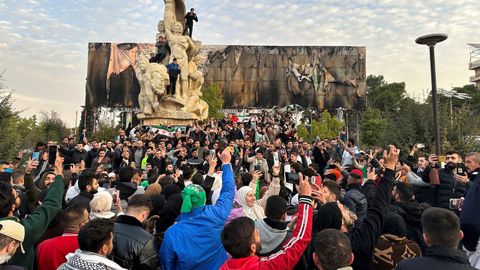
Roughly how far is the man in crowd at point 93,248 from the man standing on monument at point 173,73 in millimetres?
15142

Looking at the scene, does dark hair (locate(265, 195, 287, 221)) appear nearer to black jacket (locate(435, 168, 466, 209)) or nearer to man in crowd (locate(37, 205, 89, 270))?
man in crowd (locate(37, 205, 89, 270))

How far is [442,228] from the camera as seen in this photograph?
86.2 inches

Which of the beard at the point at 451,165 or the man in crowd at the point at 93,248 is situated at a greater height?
the beard at the point at 451,165

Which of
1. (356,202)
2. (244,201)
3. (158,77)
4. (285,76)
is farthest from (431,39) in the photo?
(285,76)

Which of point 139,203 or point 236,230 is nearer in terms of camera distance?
point 236,230

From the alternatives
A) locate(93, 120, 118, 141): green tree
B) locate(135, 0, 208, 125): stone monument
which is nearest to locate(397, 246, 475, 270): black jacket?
locate(135, 0, 208, 125): stone monument

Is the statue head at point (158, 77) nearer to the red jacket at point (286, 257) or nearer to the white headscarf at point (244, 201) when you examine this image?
the white headscarf at point (244, 201)

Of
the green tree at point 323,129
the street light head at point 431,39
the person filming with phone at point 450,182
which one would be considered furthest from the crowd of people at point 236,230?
the green tree at point 323,129

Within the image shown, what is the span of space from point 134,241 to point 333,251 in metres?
1.57

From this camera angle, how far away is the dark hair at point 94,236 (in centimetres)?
239

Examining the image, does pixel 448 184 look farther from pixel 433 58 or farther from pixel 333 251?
pixel 433 58

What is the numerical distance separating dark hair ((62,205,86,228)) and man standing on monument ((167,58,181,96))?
14.6 meters

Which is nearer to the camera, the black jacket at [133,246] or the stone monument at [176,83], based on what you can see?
the black jacket at [133,246]

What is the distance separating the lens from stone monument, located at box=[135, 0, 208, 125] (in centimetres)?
1719
